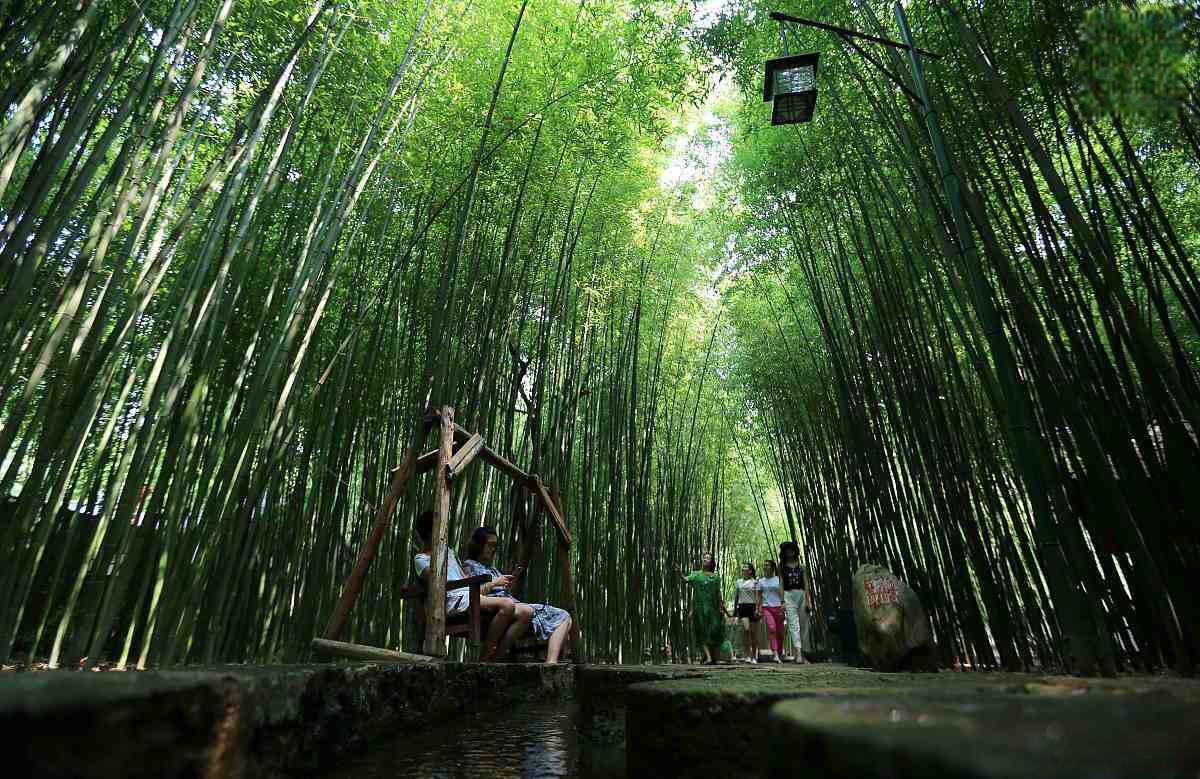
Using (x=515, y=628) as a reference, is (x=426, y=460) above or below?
above

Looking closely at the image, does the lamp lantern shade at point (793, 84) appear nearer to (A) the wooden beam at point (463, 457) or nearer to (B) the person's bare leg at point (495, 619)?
(A) the wooden beam at point (463, 457)

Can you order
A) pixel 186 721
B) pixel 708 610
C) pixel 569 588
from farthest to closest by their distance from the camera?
pixel 708 610, pixel 569 588, pixel 186 721

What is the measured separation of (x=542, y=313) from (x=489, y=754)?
8.41 feet

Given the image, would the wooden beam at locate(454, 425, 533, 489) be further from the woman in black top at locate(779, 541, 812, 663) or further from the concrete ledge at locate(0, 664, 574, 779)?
the woman in black top at locate(779, 541, 812, 663)

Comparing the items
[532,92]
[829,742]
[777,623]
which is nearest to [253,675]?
[829,742]

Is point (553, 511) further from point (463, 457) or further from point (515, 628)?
point (463, 457)

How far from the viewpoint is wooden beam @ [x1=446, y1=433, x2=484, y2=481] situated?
2.29 m

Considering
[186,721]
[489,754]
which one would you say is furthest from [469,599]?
[186,721]

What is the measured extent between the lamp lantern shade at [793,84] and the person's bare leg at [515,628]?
7.79 ft

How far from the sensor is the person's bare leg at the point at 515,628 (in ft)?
9.34

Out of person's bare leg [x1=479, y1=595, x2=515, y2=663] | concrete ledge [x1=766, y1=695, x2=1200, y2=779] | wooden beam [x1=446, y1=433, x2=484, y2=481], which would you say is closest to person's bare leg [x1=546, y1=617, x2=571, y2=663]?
person's bare leg [x1=479, y1=595, x2=515, y2=663]

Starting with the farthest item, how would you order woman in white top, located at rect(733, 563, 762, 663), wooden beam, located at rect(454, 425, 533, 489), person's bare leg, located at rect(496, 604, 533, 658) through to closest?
woman in white top, located at rect(733, 563, 762, 663)
person's bare leg, located at rect(496, 604, 533, 658)
wooden beam, located at rect(454, 425, 533, 489)

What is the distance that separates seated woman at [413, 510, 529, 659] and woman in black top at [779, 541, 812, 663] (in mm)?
2832

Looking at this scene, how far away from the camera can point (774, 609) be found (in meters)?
5.68
